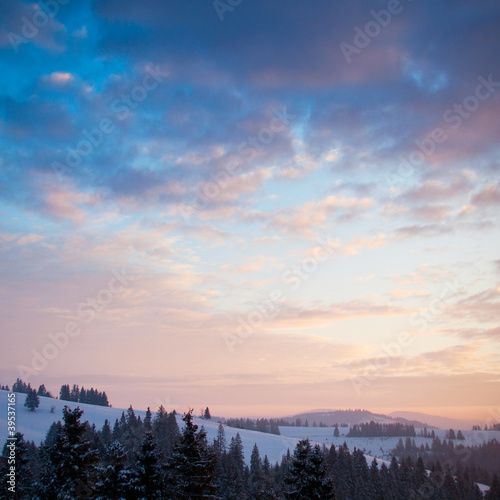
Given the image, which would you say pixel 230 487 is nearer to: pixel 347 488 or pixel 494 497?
pixel 347 488

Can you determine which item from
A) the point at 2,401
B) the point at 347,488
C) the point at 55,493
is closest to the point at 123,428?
the point at 347,488

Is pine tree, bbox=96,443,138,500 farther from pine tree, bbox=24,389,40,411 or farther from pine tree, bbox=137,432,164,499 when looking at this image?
pine tree, bbox=24,389,40,411

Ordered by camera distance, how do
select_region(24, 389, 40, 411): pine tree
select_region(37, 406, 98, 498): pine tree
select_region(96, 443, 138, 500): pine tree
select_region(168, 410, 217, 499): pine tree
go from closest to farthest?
select_region(96, 443, 138, 500): pine tree → select_region(37, 406, 98, 498): pine tree → select_region(168, 410, 217, 499): pine tree → select_region(24, 389, 40, 411): pine tree

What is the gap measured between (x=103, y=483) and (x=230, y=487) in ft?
169

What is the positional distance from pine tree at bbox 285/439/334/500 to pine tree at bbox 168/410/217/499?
5.69 m

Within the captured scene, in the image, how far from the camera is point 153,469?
27281 millimetres

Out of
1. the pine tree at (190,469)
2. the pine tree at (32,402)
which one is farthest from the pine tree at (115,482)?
the pine tree at (32,402)

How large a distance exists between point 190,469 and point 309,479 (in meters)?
8.30

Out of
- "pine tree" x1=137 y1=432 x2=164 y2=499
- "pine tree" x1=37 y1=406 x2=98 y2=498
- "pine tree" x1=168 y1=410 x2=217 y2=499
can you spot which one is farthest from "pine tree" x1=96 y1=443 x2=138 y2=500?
"pine tree" x1=168 y1=410 x2=217 y2=499

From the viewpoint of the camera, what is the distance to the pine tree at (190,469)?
2817cm

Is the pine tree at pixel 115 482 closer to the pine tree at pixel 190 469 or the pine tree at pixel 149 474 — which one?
the pine tree at pixel 149 474

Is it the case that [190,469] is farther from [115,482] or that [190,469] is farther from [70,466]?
[70,466]

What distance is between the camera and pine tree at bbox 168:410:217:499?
28172mm

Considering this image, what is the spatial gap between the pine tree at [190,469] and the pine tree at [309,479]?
569 cm
